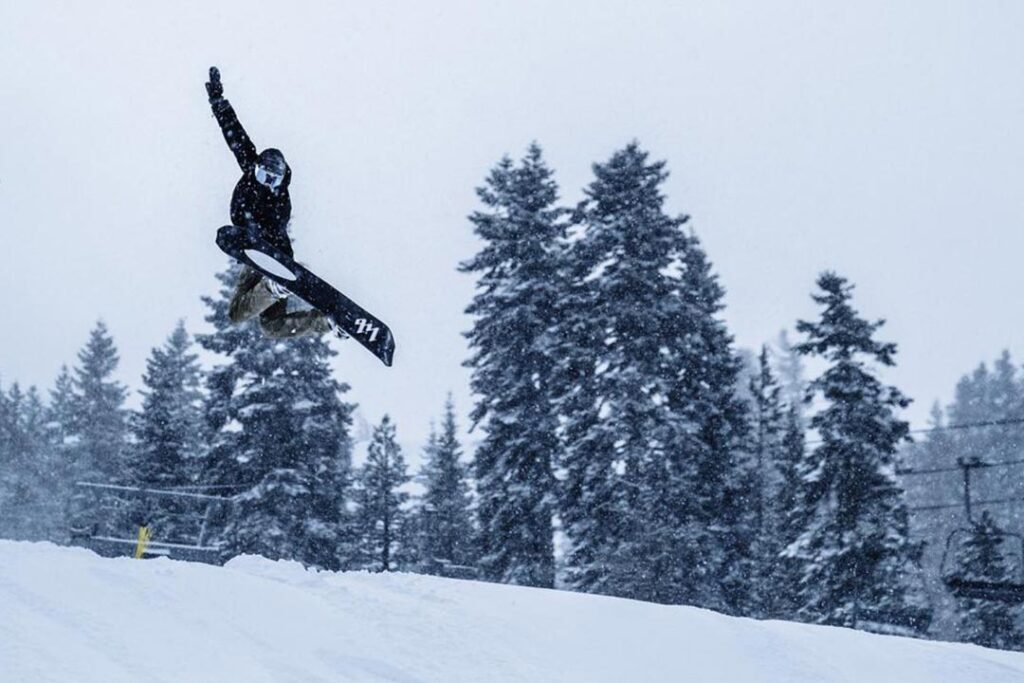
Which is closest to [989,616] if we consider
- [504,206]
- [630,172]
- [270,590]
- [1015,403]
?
[630,172]

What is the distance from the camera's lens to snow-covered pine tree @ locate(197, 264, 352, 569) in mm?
26469

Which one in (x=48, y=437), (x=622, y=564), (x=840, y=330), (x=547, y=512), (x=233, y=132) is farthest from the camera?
(x=48, y=437)

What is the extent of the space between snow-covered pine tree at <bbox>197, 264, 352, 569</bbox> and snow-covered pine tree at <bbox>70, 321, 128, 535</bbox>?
21613 mm

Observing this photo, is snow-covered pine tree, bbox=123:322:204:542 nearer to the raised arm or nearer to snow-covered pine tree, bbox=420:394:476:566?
snow-covered pine tree, bbox=420:394:476:566

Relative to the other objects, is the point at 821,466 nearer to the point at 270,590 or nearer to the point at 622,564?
the point at 622,564

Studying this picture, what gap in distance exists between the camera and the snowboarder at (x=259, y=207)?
25.5ft

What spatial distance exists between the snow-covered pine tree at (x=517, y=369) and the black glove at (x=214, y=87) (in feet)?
60.3

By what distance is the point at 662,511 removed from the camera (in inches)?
915

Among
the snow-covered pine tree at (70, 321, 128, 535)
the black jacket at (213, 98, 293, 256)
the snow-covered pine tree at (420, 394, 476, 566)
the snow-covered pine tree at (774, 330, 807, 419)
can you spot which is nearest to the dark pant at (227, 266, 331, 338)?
the black jacket at (213, 98, 293, 256)

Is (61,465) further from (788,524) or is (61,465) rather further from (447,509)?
(788,524)

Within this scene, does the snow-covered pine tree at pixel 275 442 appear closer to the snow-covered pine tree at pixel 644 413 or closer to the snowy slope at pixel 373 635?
the snow-covered pine tree at pixel 644 413

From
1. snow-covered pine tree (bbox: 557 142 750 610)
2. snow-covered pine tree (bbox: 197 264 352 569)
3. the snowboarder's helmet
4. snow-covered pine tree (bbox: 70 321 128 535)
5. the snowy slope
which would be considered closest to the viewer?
the snowy slope

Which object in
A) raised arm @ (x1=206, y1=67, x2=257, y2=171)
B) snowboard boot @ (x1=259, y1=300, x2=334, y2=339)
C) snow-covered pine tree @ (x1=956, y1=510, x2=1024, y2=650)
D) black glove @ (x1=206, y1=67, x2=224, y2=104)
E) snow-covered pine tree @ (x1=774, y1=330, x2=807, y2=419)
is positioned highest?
snow-covered pine tree @ (x1=774, y1=330, x2=807, y2=419)

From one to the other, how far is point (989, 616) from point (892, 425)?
1250cm
